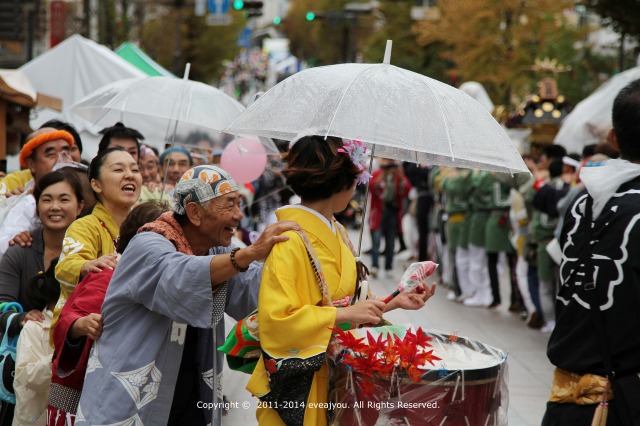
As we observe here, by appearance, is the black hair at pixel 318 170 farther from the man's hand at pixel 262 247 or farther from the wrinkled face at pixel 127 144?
the wrinkled face at pixel 127 144

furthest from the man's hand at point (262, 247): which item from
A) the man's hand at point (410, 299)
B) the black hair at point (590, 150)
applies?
the black hair at point (590, 150)

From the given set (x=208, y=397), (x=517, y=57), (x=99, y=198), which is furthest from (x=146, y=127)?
(x=517, y=57)

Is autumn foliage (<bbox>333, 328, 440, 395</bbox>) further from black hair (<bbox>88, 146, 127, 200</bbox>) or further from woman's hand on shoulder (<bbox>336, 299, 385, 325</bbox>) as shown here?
black hair (<bbox>88, 146, 127, 200</bbox>)

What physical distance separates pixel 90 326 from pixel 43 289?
132 centimetres

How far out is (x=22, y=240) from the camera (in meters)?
5.12

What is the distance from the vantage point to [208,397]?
12.3 feet

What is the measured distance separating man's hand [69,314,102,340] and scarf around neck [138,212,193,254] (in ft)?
1.37

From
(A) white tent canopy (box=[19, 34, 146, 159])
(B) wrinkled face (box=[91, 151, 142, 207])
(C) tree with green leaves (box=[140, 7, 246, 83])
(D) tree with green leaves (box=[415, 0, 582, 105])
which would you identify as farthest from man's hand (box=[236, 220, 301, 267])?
(C) tree with green leaves (box=[140, 7, 246, 83])

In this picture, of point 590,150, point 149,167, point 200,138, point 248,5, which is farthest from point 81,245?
point 248,5

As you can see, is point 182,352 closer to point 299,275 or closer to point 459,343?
point 299,275

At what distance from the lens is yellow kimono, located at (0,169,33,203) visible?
6.65 meters

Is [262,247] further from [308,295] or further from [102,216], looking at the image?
[102,216]

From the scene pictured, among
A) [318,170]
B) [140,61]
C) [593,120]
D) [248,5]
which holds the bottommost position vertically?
[593,120]

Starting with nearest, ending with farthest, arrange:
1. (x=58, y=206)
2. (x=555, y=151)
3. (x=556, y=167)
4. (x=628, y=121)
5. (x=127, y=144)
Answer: (x=628, y=121)
(x=58, y=206)
(x=127, y=144)
(x=556, y=167)
(x=555, y=151)
